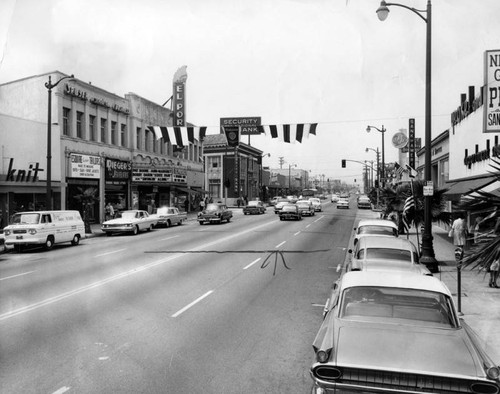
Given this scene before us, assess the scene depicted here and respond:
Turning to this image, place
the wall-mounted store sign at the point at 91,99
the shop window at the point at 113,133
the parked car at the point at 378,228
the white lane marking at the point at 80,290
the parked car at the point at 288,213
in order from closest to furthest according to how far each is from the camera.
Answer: the white lane marking at the point at 80,290 → the parked car at the point at 378,228 → the wall-mounted store sign at the point at 91,99 → the shop window at the point at 113,133 → the parked car at the point at 288,213

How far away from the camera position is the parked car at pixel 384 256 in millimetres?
9820

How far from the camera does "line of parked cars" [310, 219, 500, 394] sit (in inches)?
165

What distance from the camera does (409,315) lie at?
550 centimetres

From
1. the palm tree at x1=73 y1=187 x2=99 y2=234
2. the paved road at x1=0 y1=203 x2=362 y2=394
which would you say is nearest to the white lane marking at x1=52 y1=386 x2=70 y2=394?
the paved road at x1=0 y1=203 x2=362 y2=394

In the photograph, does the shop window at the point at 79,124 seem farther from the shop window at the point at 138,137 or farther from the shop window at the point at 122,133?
the shop window at the point at 138,137

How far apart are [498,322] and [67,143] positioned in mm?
29436

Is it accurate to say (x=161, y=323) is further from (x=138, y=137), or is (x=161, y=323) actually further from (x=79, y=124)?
(x=138, y=137)

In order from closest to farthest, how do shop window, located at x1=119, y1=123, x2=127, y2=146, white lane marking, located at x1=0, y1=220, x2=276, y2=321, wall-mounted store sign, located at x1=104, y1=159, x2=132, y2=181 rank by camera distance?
white lane marking, located at x1=0, y1=220, x2=276, y2=321, wall-mounted store sign, located at x1=104, y1=159, x2=132, y2=181, shop window, located at x1=119, y1=123, x2=127, y2=146

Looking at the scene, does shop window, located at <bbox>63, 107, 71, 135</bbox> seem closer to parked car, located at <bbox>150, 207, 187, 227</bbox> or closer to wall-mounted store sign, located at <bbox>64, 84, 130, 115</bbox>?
wall-mounted store sign, located at <bbox>64, 84, 130, 115</bbox>

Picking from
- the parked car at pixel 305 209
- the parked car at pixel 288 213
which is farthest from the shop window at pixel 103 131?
the parked car at pixel 305 209

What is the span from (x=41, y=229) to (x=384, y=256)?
1626 centimetres

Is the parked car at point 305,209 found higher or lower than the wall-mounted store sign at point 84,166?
lower

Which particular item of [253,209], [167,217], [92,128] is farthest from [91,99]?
[253,209]

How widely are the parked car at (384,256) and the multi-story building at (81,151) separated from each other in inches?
737
